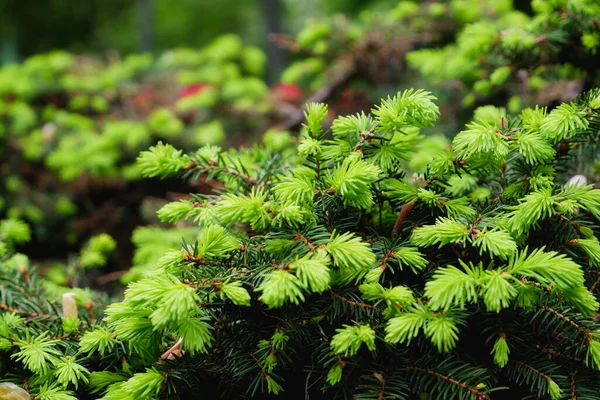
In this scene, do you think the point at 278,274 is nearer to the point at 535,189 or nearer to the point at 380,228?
the point at 380,228

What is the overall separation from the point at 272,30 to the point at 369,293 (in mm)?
8680

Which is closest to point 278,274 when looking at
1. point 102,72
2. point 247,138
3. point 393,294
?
point 393,294

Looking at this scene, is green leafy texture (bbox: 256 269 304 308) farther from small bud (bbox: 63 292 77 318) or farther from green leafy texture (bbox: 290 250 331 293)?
small bud (bbox: 63 292 77 318)

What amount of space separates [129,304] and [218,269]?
0.17m

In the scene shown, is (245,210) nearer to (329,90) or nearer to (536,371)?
(536,371)

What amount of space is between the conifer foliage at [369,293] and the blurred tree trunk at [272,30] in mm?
7955

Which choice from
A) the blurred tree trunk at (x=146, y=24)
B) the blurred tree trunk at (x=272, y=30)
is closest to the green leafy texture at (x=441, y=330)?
the blurred tree trunk at (x=272, y=30)

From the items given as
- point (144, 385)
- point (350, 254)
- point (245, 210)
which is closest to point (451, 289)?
point (350, 254)

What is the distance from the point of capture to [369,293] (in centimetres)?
89

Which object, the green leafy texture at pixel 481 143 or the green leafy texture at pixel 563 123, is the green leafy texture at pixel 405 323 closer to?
the green leafy texture at pixel 481 143

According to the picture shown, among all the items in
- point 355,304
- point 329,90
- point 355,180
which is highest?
point 355,180

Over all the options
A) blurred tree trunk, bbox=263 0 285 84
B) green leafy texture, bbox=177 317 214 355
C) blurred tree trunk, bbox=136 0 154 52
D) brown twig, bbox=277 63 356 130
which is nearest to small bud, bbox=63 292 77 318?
green leafy texture, bbox=177 317 214 355

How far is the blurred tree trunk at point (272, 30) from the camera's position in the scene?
8.72 meters

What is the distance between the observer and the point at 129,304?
863 mm
